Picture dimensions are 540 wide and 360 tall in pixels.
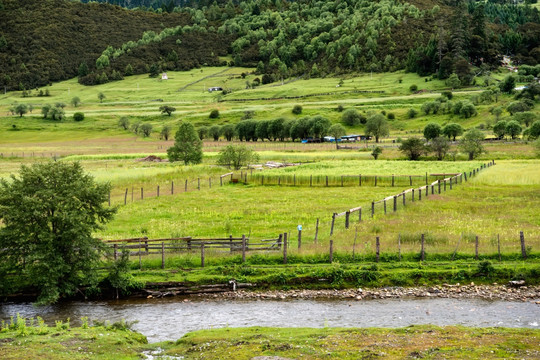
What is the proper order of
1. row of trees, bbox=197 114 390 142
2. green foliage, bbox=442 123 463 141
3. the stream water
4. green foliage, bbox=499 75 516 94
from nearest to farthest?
the stream water < green foliage, bbox=442 123 463 141 < row of trees, bbox=197 114 390 142 < green foliage, bbox=499 75 516 94

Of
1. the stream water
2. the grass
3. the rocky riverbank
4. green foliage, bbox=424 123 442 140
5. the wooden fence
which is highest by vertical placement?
green foliage, bbox=424 123 442 140

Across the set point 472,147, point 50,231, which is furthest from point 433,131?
point 50,231

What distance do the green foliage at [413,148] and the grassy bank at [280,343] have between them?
74897 millimetres

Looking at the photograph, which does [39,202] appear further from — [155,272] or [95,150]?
[95,150]

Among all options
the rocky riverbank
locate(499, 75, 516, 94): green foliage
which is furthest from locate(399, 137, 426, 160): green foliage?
locate(499, 75, 516, 94): green foliage

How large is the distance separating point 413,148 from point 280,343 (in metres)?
79.1

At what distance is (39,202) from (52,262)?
3158mm

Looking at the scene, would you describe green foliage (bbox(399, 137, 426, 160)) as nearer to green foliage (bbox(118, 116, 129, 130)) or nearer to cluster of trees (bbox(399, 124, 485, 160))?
cluster of trees (bbox(399, 124, 485, 160))

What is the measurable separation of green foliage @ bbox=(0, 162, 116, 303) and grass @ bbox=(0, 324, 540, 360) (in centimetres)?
597

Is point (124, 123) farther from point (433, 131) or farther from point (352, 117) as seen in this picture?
point (433, 131)

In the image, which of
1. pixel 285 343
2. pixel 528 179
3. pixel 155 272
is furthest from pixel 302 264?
pixel 528 179

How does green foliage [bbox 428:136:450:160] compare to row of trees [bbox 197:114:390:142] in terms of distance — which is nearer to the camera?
green foliage [bbox 428:136:450:160]

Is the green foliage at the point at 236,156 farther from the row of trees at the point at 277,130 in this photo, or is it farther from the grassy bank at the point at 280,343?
the row of trees at the point at 277,130

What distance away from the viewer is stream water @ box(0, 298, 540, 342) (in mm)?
26095
